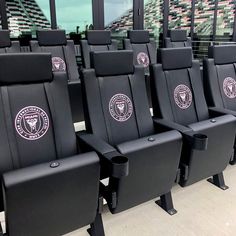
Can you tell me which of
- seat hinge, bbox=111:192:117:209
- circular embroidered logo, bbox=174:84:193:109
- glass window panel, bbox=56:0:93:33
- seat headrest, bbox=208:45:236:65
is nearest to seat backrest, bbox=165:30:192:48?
glass window panel, bbox=56:0:93:33

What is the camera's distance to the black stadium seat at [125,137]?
131 centimetres

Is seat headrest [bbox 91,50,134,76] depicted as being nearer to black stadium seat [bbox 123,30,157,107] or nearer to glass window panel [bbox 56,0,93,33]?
black stadium seat [bbox 123,30,157,107]

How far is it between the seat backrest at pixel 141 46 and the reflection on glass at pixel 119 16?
1630 mm

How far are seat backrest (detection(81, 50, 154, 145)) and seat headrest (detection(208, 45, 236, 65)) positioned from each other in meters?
0.80

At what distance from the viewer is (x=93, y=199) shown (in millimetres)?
1263

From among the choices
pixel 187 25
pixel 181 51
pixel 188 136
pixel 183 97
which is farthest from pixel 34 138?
pixel 187 25

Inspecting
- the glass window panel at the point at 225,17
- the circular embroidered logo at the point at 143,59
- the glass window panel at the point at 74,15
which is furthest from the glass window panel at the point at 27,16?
the glass window panel at the point at 225,17

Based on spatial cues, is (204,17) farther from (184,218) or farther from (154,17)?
(184,218)

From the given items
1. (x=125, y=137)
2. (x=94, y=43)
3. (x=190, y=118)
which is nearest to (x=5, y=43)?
(x=94, y=43)

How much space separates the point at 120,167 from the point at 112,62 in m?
0.82

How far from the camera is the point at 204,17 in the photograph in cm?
693

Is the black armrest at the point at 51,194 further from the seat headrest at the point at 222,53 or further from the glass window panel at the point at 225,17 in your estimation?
the glass window panel at the point at 225,17

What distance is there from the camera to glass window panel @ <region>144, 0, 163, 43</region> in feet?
19.8

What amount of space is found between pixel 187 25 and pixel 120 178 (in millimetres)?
6357
